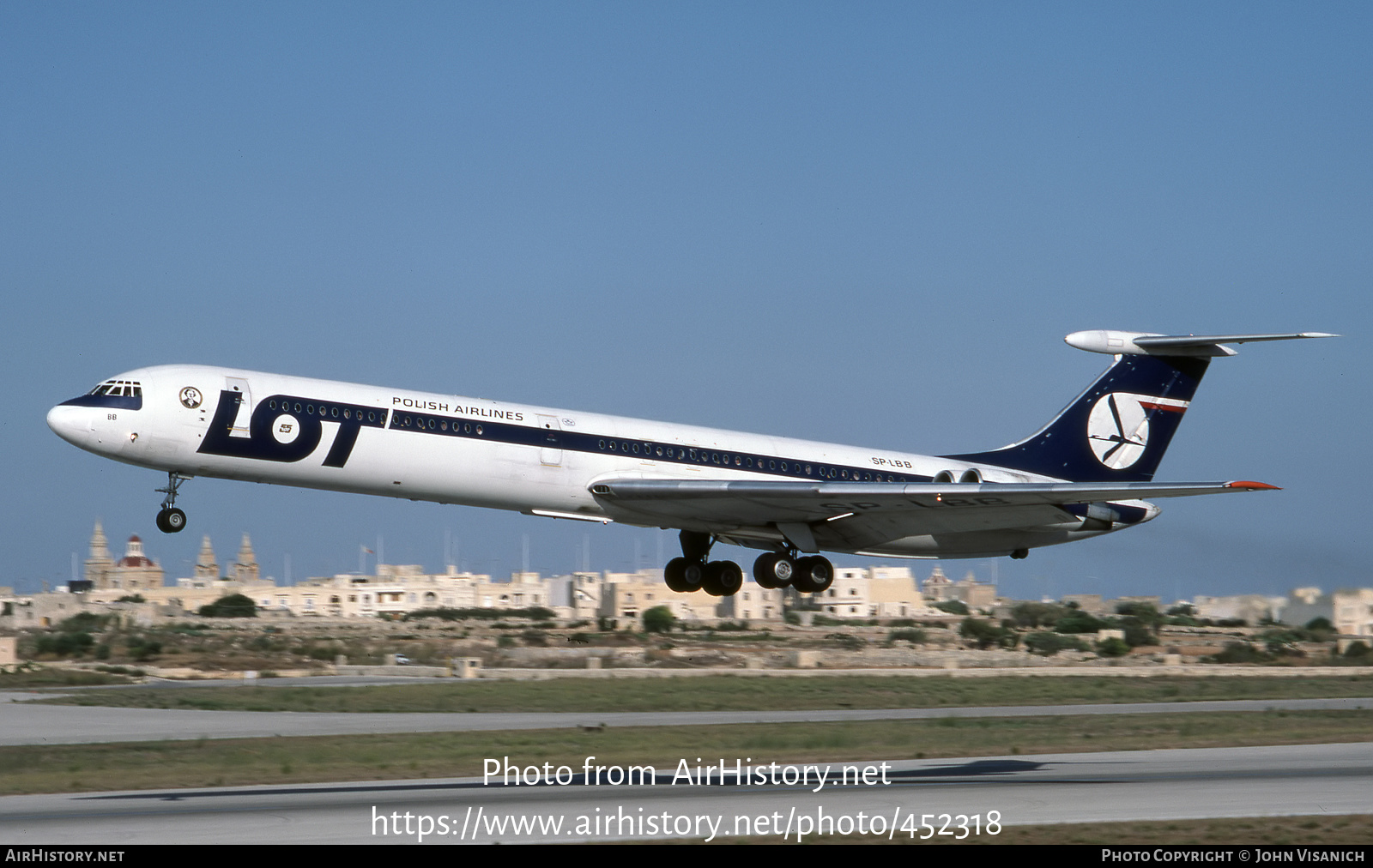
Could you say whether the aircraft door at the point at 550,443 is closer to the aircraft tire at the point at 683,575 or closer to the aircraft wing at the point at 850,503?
the aircraft wing at the point at 850,503

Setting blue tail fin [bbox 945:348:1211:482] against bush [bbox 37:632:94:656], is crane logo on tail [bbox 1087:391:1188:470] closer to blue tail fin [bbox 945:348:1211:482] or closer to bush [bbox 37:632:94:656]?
blue tail fin [bbox 945:348:1211:482]

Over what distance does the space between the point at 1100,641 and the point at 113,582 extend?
4876 inches

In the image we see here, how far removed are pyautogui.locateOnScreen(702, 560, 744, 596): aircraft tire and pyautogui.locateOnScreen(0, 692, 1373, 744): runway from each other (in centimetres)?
1091

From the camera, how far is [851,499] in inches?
1267

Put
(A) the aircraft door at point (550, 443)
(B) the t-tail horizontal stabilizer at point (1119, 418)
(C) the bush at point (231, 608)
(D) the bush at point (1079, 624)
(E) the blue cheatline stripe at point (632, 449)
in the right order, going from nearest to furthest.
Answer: (E) the blue cheatline stripe at point (632, 449) < (A) the aircraft door at point (550, 443) < (B) the t-tail horizontal stabilizer at point (1119, 418) < (D) the bush at point (1079, 624) < (C) the bush at point (231, 608)

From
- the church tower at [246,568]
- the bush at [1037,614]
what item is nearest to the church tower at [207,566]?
the church tower at [246,568]

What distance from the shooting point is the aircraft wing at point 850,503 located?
3152cm

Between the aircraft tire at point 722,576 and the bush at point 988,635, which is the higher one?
the aircraft tire at point 722,576

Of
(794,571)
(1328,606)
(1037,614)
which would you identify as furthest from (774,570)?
(1037,614)

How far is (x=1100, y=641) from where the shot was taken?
85.2 metres

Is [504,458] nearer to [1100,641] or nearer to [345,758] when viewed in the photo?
[345,758]

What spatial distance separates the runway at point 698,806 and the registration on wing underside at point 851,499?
5.61 metres

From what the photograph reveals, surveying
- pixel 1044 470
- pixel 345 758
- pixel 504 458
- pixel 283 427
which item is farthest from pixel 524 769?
pixel 1044 470

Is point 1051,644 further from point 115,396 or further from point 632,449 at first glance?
point 115,396
